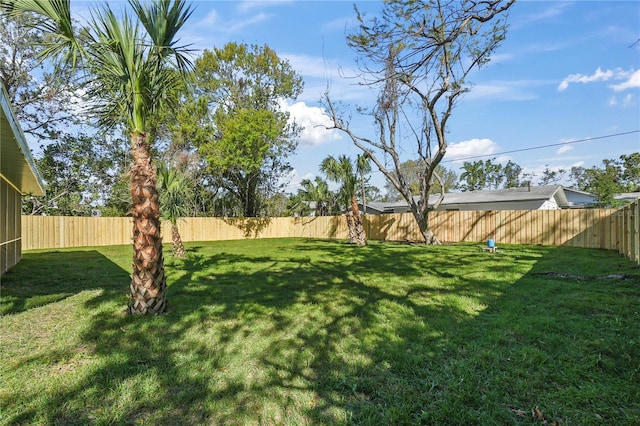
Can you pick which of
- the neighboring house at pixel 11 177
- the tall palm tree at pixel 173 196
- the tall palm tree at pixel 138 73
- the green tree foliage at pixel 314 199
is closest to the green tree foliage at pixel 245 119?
the green tree foliage at pixel 314 199

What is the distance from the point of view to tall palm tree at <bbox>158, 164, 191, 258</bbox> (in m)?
9.81

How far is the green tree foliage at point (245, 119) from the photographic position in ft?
59.0

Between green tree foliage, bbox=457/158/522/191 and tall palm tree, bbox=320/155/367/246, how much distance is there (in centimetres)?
2420

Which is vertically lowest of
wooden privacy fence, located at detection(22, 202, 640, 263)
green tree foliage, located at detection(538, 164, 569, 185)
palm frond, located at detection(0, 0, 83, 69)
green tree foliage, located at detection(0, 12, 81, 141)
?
wooden privacy fence, located at detection(22, 202, 640, 263)

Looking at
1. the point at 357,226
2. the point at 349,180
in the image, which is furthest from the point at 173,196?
the point at 357,226

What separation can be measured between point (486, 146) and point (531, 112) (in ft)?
40.0

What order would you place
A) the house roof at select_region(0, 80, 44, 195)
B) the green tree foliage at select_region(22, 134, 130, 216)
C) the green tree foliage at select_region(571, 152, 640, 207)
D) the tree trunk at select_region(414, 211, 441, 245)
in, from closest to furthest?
1. the house roof at select_region(0, 80, 44, 195)
2. the tree trunk at select_region(414, 211, 441, 245)
3. the green tree foliage at select_region(22, 134, 130, 216)
4. the green tree foliage at select_region(571, 152, 640, 207)

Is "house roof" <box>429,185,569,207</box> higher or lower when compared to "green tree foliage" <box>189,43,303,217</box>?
lower

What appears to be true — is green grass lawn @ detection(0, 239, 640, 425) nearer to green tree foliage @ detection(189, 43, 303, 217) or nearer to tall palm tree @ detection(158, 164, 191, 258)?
tall palm tree @ detection(158, 164, 191, 258)

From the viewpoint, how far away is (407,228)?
17.3 m

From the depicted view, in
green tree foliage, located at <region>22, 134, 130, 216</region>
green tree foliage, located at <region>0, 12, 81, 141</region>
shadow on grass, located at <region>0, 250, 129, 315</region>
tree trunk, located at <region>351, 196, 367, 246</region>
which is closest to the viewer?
shadow on grass, located at <region>0, 250, 129, 315</region>

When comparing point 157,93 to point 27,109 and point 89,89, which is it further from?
point 27,109

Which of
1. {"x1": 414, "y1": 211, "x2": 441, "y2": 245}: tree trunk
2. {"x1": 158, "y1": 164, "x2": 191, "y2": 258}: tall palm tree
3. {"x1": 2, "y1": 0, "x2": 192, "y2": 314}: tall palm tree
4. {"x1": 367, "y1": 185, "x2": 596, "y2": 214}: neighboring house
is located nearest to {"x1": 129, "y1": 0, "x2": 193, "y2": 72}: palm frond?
{"x1": 2, "y1": 0, "x2": 192, "y2": 314}: tall palm tree

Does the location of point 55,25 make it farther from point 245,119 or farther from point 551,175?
point 551,175
